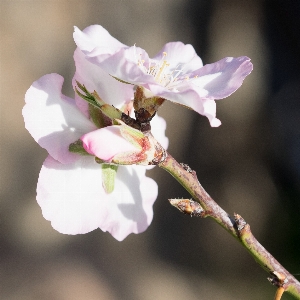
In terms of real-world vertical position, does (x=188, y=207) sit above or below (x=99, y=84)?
below

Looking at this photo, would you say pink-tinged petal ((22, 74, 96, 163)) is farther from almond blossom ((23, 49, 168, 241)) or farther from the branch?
the branch

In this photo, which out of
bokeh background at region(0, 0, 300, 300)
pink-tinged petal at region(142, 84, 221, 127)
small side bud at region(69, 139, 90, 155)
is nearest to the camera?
pink-tinged petal at region(142, 84, 221, 127)

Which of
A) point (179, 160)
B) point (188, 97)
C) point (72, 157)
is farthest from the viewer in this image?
point (179, 160)

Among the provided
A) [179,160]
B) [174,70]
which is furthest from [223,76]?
[179,160]

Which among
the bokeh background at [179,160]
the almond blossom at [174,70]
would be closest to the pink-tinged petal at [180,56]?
the almond blossom at [174,70]

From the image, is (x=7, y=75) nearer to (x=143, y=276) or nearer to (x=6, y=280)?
(x=6, y=280)

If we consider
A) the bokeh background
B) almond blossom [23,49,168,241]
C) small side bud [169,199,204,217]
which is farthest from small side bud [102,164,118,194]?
the bokeh background

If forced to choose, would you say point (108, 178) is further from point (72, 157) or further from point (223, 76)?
point (223, 76)

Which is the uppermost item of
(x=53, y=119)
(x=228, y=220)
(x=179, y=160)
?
(x=53, y=119)
